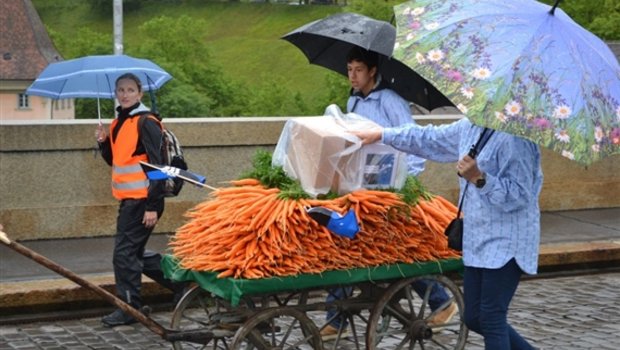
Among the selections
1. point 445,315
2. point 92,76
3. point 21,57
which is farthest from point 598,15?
point 21,57

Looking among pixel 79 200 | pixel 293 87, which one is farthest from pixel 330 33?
pixel 293 87

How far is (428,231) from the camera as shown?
21.2 feet

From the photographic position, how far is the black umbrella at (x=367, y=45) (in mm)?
7282

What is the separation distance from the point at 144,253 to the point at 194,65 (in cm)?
7962

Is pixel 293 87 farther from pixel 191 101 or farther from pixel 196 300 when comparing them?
pixel 196 300

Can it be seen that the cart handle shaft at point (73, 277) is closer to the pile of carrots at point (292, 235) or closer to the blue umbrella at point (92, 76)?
the pile of carrots at point (292, 235)

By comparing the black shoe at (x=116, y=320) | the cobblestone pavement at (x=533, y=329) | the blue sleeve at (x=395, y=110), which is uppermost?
the blue sleeve at (x=395, y=110)

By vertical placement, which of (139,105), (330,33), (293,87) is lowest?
(293,87)

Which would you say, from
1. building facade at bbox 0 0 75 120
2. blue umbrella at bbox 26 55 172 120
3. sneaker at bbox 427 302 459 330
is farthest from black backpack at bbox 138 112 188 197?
building facade at bbox 0 0 75 120

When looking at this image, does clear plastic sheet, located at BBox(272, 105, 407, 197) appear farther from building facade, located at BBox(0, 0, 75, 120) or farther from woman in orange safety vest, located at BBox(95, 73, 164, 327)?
building facade, located at BBox(0, 0, 75, 120)

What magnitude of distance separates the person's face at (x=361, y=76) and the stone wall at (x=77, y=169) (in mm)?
2563

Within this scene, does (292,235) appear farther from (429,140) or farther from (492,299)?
(492,299)

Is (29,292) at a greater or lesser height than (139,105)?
lesser

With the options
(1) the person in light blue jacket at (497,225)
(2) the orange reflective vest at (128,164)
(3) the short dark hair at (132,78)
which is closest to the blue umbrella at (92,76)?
(3) the short dark hair at (132,78)
